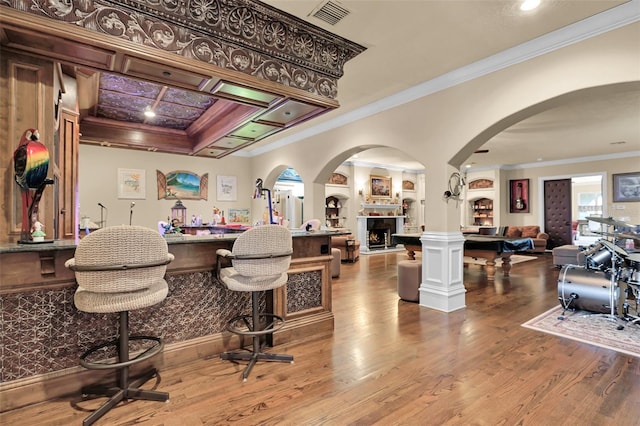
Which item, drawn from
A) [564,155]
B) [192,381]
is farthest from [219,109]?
[564,155]

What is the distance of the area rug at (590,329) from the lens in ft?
9.45

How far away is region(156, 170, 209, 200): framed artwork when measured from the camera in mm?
7703

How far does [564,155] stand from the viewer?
357 inches

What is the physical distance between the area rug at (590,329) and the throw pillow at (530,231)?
704cm

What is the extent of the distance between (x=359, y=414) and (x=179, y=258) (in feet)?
5.49

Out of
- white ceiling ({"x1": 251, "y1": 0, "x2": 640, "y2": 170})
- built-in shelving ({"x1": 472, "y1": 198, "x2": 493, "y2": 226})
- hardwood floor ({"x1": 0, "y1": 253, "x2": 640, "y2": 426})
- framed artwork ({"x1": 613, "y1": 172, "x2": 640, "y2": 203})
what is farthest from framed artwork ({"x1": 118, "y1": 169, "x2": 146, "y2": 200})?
framed artwork ({"x1": 613, "y1": 172, "x2": 640, "y2": 203})

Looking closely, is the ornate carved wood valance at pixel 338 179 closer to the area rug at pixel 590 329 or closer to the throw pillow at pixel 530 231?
the throw pillow at pixel 530 231

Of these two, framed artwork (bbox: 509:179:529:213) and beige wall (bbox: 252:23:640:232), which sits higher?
beige wall (bbox: 252:23:640:232)

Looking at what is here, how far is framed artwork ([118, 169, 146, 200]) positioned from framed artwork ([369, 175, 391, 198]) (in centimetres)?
662

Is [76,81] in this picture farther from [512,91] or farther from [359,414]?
[512,91]

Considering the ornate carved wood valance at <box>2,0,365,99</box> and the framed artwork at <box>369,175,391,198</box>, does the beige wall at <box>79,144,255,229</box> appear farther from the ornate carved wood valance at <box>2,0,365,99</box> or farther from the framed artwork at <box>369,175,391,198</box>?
the ornate carved wood valance at <box>2,0,365,99</box>

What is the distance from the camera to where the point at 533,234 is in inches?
389

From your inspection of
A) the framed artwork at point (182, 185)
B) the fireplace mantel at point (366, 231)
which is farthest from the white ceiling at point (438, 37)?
the fireplace mantel at point (366, 231)

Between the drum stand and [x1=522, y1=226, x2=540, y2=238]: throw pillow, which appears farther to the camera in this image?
[x1=522, y1=226, x2=540, y2=238]: throw pillow
